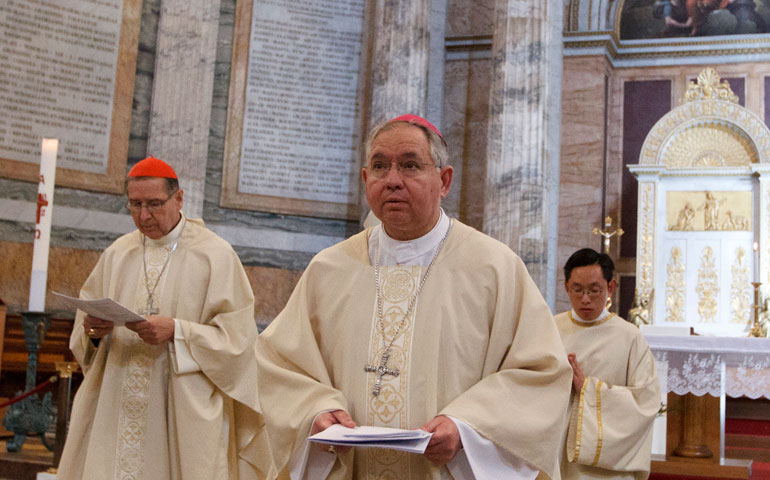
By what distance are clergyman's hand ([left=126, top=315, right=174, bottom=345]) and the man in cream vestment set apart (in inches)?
53.5

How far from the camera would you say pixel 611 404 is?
4031 millimetres

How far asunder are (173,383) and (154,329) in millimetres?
351

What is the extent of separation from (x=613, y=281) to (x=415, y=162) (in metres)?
1.97

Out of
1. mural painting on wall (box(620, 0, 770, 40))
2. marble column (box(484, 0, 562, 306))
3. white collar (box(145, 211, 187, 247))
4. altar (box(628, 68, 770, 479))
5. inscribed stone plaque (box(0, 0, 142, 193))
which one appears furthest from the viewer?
mural painting on wall (box(620, 0, 770, 40))

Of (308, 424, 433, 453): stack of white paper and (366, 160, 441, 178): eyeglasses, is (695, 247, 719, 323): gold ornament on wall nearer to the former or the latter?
(366, 160, 441, 178): eyeglasses

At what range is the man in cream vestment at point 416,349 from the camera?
2494 millimetres

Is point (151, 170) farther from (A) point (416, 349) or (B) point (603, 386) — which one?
(B) point (603, 386)

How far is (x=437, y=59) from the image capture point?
37.6 ft

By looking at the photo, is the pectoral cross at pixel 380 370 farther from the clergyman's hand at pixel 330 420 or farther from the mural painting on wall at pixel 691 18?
the mural painting on wall at pixel 691 18

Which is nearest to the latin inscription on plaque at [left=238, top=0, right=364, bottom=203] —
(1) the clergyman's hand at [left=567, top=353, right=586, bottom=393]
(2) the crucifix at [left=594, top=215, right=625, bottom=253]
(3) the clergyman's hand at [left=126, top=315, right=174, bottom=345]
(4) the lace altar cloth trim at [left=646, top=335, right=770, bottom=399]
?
(2) the crucifix at [left=594, top=215, right=625, bottom=253]

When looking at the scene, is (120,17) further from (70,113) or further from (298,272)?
(298,272)

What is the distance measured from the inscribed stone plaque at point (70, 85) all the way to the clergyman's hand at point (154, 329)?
206 inches

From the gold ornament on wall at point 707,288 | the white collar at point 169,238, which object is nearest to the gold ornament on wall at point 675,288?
the gold ornament on wall at point 707,288

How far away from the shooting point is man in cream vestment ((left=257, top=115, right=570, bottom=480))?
2.49 meters
